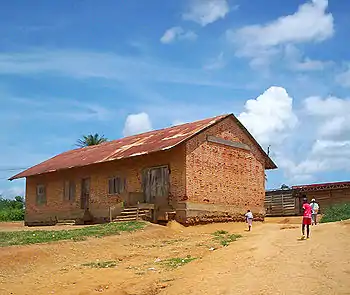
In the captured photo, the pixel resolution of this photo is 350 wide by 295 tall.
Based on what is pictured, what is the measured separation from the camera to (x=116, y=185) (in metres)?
28.8

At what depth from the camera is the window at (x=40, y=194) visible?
35.0m

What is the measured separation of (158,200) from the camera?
26016mm

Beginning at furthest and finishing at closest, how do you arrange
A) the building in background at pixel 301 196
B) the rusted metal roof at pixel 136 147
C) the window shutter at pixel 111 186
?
the building in background at pixel 301 196, the window shutter at pixel 111 186, the rusted metal roof at pixel 136 147

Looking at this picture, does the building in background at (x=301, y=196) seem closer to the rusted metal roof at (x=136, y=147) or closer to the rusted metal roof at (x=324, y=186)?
the rusted metal roof at (x=324, y=186)

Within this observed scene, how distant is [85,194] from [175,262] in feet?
57.0

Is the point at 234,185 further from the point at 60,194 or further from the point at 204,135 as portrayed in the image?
the point at 60,194

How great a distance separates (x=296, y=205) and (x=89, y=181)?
1803cm

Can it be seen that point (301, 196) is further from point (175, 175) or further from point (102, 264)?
point (102, 264)

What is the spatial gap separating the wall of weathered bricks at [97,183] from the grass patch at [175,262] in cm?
952

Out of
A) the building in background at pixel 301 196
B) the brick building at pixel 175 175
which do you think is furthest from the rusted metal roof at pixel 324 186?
the brick building at pixel 175 175

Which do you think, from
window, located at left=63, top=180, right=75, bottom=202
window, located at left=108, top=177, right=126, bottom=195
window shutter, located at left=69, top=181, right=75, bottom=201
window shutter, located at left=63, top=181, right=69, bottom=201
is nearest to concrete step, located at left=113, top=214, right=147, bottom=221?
window, located at left=108, top=177, right=126, bottom=195

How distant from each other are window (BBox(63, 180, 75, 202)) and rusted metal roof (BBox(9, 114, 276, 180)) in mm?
1156

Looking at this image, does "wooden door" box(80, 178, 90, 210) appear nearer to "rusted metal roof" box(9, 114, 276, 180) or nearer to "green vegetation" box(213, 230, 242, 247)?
"rusted metal roof" box(9, 114, 276, 180)

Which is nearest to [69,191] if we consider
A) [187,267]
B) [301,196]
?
[301,196]
